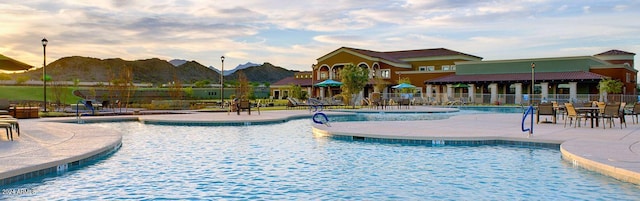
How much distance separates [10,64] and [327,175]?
9.19 metres

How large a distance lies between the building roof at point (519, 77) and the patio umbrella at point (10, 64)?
35.1 meters

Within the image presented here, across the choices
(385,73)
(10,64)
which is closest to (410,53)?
(385,73)

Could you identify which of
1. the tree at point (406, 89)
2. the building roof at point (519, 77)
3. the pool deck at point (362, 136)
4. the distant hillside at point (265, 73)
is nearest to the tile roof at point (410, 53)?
the tree at point (406, 89)

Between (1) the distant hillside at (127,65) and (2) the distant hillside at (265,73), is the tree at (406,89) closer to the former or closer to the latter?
(1) the distant hillside at (127,65)

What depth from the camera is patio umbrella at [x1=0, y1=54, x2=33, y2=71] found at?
11.9m

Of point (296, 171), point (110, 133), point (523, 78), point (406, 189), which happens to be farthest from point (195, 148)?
point (523, 78)

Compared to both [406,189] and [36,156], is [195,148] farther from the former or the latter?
[406,189]

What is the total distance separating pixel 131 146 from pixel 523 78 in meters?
35.8

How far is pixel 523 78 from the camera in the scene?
132ft

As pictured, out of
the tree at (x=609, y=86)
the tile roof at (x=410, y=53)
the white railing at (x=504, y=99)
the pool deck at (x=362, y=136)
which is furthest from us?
the tile roof at (x=410, y=53)

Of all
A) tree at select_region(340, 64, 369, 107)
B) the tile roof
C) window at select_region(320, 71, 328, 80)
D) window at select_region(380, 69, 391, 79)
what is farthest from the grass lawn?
window at select_region(380, 69, 391, 79)

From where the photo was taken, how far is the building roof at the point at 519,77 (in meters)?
38.0

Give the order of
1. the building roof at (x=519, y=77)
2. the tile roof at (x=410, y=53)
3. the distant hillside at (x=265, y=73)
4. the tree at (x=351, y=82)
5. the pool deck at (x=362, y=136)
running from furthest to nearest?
the distant hillside at (x=265, y=73), the tile roof at (x=410, y=53), the building roof at (x=519, y=77), the tree at (x=351, y=82), the pool deck at (x=362, y=136)

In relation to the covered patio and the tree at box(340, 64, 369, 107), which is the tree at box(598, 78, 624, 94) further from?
the tree at box(340, 64, 369, 107)
